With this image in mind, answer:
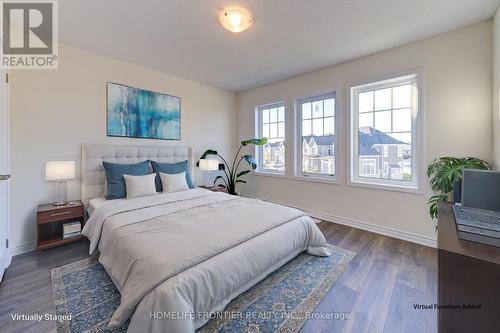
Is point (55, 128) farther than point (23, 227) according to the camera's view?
Yes

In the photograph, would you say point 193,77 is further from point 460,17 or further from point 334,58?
point 460,17

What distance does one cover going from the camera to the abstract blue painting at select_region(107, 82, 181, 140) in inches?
125

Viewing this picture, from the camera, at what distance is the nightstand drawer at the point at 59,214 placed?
2.37 metres

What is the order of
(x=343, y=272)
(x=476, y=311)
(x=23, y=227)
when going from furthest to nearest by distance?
(x=23, y=227), (x=343, y=272), (x=476, y=311)

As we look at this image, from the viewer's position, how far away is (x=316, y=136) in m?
3.81

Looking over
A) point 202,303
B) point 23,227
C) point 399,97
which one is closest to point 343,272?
point 202,303

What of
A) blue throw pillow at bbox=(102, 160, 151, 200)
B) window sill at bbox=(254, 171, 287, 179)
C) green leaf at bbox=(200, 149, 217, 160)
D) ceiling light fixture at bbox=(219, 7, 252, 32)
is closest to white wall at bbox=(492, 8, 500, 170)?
ceiling light fixture at bbox=(219, 7, 252, 32)

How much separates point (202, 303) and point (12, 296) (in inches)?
67.6

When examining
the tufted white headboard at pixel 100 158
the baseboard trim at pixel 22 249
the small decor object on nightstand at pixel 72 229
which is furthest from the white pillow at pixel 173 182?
the baseboard trim at pixel 22 249

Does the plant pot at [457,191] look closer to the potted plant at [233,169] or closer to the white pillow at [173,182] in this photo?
the potted plant at [233,169]

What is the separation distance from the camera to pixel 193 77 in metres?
3.97

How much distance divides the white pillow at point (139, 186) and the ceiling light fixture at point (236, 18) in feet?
7.25

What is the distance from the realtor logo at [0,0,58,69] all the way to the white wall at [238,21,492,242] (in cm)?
355

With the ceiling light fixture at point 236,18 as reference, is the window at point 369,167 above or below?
below
